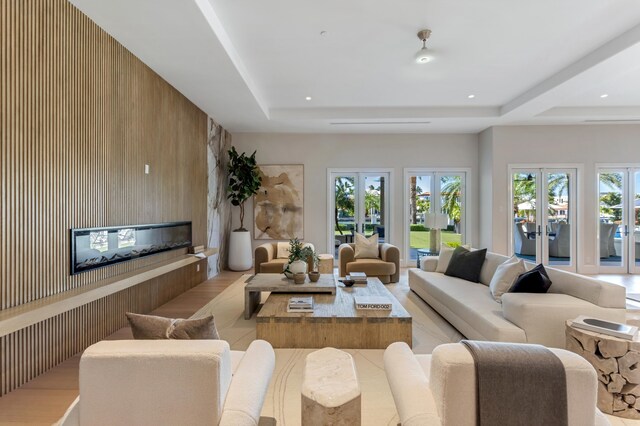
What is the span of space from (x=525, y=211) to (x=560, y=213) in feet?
2.31

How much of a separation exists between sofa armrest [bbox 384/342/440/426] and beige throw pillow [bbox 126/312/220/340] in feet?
2.91

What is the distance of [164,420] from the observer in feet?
3.58

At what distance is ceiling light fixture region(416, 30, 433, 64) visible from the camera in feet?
10.9

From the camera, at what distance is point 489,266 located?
3898mm

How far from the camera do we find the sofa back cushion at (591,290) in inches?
97.8

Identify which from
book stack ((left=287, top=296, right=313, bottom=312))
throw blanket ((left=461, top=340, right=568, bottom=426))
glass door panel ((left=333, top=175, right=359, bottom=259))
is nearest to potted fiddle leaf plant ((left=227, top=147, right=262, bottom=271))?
glass door panel ((left=333, top=175, right=359, bottom=259))

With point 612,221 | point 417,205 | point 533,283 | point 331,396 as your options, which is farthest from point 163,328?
point 612,221

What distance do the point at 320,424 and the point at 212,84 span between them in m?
4.40

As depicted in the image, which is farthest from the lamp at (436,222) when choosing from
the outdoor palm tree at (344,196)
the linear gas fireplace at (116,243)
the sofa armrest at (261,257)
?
the linear gas fireplace at (116,243)

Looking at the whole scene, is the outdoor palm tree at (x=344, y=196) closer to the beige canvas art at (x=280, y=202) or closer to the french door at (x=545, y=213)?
the beige canvas art at (x=280, y=202)

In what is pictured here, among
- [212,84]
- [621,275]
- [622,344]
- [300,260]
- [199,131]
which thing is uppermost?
[212,84]

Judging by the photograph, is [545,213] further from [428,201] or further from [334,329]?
[334,329]

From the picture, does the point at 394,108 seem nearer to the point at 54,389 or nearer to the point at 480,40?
the point at 480,40

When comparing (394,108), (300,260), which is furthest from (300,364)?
(394,108)
